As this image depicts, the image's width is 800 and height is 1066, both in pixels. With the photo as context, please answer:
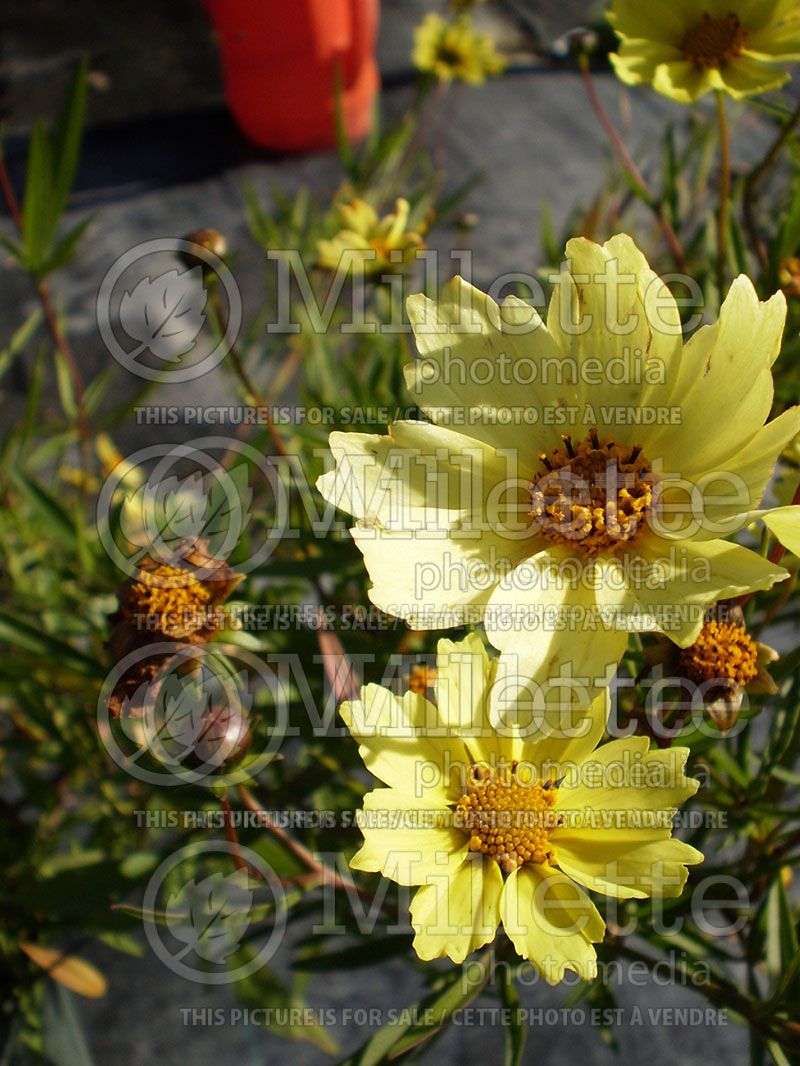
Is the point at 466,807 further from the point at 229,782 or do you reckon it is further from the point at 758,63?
the point at 758,63

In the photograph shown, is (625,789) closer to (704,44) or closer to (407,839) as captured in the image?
(407,839)

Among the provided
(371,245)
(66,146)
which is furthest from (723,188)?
(66,146)

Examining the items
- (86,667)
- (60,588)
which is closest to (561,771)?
(86,667)

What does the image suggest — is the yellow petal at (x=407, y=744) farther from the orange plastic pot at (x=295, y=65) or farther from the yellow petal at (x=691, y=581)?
the orange plastic pot at (x=295, y=65)

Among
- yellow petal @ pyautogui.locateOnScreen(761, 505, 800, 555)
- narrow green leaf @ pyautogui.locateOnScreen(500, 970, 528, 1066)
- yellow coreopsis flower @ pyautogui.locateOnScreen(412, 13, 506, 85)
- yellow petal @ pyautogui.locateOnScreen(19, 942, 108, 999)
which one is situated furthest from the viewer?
yellow coreopsis flower @ pyautogui.locateOnScreen(412, 13, 506, 85)

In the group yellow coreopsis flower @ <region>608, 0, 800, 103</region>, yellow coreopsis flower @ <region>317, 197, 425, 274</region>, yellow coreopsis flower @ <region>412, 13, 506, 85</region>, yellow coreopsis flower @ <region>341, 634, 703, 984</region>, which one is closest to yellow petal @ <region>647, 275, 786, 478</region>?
yellow coreopsis flower @ <region>341, 634, 703, 984</region>

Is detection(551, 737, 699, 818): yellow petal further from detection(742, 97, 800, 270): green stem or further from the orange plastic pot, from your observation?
the orange plastic pot

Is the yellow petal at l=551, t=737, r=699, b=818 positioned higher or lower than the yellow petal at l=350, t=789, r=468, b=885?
higher
